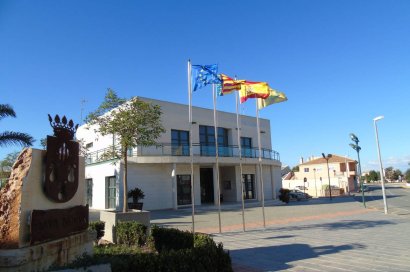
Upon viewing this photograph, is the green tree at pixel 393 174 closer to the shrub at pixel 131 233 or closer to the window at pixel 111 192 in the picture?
the window at pixel 111 192

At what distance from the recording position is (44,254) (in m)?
5.98

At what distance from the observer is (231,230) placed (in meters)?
14.8

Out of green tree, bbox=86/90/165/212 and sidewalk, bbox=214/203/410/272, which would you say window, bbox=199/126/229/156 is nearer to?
green tree, bbox=86/90/165/212

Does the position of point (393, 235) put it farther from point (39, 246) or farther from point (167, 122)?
point (167, 122)

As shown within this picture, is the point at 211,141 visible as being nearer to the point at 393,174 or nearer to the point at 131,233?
the point at 131,233

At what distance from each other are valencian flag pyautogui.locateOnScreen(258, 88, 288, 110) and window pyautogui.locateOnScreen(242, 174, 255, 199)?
65.0 feet

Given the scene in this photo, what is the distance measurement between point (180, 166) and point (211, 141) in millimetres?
5196

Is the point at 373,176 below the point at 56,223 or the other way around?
the other way around

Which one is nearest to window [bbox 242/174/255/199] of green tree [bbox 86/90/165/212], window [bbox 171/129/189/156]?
window [bbox 171/129/189/156]

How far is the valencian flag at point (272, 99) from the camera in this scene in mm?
16058

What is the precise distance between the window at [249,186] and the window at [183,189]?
745cm

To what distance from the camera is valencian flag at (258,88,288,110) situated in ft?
52.7

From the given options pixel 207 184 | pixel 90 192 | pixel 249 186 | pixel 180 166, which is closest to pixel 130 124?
pixel 180 166

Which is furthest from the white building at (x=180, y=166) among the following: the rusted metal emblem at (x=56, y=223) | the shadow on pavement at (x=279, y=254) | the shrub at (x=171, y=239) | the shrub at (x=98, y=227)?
the rusted metal emblem at (x=56, y=223)
